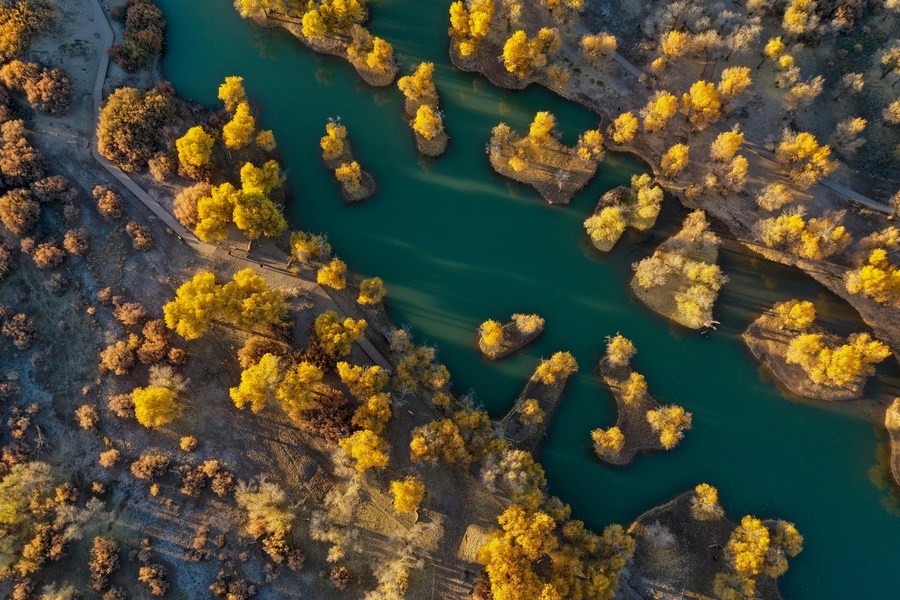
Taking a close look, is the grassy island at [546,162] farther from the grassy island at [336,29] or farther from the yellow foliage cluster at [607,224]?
the grassy island at [336,29]

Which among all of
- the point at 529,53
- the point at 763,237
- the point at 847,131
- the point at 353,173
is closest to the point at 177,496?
the point at 353,173

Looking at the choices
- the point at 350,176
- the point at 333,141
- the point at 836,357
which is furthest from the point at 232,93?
the point at 836,357

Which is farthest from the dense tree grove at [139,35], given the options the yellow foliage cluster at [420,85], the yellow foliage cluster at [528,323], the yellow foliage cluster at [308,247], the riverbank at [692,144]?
the yellow foliage cluster at [528,323]

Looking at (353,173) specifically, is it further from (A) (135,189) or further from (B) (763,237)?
(B) (763,237)

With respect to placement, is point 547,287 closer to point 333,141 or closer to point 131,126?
point 333,141

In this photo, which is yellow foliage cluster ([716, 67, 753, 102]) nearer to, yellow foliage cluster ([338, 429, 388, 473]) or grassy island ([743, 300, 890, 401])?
grassy island ([743, 300, 890, 401])

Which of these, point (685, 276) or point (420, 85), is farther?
point (420, 85)

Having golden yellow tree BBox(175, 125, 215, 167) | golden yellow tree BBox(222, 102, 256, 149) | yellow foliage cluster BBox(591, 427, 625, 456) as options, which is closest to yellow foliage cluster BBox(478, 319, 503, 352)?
yellow foliage cluster BBox(591, 427, 625, 456)
